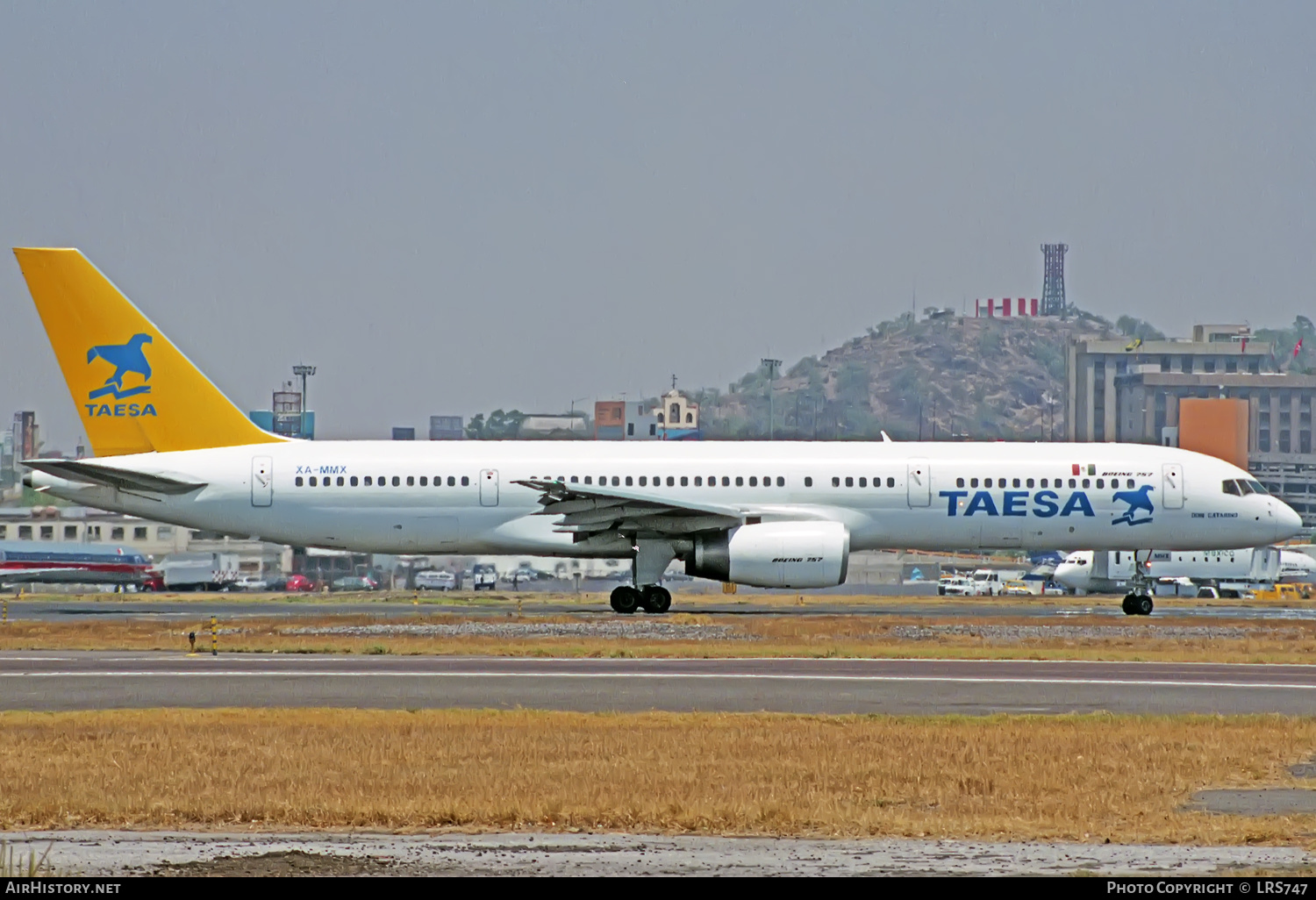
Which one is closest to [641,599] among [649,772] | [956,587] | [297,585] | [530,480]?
[530,480]

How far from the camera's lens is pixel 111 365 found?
136 feet

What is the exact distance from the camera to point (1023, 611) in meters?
46.5

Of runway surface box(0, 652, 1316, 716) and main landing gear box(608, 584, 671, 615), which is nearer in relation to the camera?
runway surface box(0, 652, 1316, 716)

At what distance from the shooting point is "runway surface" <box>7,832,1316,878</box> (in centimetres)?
1108

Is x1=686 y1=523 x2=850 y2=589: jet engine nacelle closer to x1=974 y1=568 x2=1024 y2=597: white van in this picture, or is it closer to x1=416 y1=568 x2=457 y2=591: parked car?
x1=974 y1=568 x2=1024 y2=597: white van

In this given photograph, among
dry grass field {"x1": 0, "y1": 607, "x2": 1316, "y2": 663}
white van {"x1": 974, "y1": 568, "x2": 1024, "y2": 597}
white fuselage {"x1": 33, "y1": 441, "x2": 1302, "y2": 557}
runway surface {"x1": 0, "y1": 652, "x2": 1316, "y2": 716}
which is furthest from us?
white van {"x1": 974, "y1": 568, "x2": 1024, "y2": 597}

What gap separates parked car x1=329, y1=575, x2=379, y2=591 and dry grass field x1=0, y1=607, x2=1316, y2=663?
4199cm

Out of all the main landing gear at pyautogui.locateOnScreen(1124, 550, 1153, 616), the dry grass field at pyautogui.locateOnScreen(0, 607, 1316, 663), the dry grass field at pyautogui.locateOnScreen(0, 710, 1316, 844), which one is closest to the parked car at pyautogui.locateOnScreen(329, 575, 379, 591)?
the dry grass field at pyautogui.locateOnScreen(0, 607, 1316, 663)

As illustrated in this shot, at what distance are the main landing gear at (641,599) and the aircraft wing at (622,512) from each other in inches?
68.7

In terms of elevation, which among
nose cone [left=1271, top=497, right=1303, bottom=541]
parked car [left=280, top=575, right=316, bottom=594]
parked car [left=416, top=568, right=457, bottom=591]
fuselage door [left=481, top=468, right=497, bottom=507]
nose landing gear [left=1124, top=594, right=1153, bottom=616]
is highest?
fuselage door [left=481, top=468, right=497, bottom=507]

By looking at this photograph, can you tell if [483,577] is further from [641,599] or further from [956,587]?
[641,599]

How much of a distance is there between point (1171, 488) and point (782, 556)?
35.0 ft
